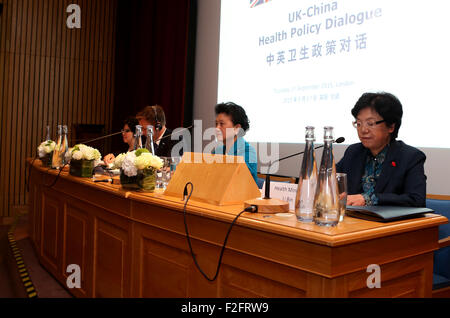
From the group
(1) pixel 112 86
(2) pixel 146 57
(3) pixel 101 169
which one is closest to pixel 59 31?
(1) pixel 112 86

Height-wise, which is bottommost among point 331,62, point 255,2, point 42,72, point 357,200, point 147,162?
point 357,200

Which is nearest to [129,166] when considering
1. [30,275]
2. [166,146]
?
[30,275]

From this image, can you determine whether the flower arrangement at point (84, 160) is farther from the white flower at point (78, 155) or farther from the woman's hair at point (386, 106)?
the woman's hair at point (386, 106)

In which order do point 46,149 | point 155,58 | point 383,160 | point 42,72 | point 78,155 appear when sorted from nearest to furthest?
point 383,160 < point 78,155 < point 46,149 < point 155,58 < point 42,72

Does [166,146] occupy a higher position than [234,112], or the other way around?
[234,112]

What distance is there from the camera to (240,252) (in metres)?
1.33

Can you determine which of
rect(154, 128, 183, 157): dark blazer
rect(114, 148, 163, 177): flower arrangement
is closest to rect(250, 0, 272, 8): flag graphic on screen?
rect(154, 128, 183, 157): dark blazer

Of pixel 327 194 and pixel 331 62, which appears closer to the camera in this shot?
pixel 327 194

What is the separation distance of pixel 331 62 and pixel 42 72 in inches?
181

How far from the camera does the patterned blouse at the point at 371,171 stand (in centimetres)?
203

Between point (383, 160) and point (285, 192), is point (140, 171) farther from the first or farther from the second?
point (383, 160)

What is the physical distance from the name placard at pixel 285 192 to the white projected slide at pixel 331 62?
4.72 feet

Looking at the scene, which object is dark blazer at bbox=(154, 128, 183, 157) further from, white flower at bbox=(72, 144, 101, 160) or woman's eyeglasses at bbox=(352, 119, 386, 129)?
woman's eyeglasses at bbox=(352, 119, 386, 129)
